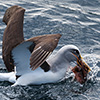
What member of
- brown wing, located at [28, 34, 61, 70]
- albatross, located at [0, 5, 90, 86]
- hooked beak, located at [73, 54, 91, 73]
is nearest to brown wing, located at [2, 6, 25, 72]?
albatross, located at [0, 5, 90, 86]

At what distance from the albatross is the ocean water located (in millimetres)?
200

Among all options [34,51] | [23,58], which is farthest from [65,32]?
[34,51]

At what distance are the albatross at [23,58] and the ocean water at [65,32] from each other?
0.20 m

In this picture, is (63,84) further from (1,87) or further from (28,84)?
(1,87)

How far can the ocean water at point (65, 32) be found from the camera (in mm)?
7699

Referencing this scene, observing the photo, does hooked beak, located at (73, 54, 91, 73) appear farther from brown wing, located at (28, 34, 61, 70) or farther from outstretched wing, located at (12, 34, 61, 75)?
brown wing, located at (28, 34, 61, 70)

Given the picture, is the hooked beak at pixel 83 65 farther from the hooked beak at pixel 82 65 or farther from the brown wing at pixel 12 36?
the brown wing at pixel 12 36

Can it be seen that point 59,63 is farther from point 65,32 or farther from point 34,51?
point 65,32

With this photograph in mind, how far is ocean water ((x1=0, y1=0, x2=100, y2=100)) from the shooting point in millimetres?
7699

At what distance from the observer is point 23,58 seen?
25.3 feet

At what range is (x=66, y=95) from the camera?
764 centimetres

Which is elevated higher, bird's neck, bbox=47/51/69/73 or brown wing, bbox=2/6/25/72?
brown wing, bbox=2/6/25/72

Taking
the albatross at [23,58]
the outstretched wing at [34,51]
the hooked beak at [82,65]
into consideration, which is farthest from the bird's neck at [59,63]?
the outstretched wing at [34,51]

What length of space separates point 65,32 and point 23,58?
3.53 m
